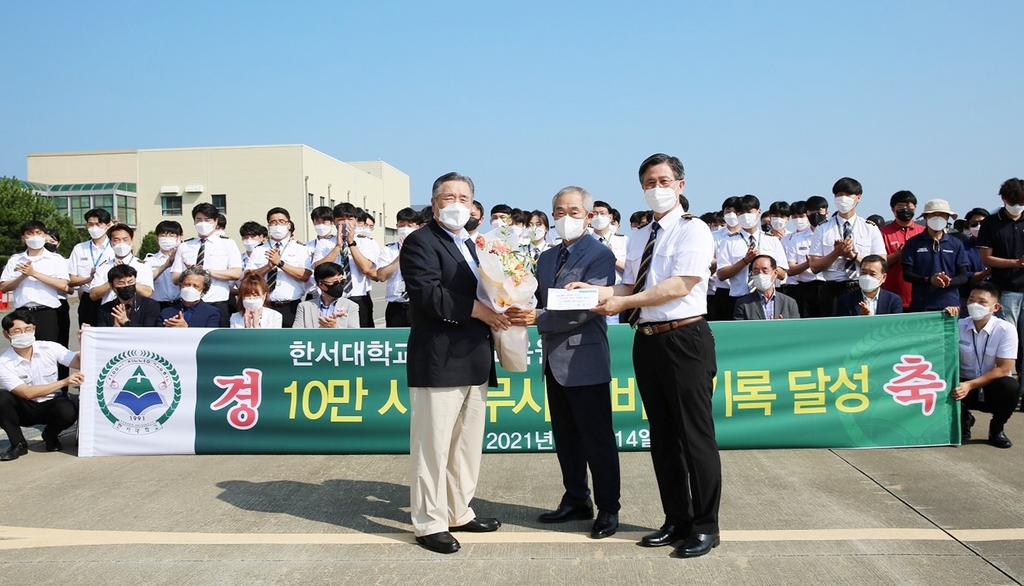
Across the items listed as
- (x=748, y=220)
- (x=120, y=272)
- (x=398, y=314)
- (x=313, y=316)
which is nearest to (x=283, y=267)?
(x=313, y=316)

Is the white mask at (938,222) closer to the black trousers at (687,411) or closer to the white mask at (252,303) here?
the black trousers at (687,411)

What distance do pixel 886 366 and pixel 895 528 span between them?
2.11m

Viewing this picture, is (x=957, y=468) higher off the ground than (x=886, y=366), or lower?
lower

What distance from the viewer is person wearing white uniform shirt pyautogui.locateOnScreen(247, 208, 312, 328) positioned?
7879 mm

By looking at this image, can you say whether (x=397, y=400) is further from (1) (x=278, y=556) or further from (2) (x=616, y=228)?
(2) (x=616, y=228)

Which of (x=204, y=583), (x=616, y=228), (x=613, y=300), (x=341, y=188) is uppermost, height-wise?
(x=341, y=188)

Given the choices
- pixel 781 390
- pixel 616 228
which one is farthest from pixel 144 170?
pixel 781 390

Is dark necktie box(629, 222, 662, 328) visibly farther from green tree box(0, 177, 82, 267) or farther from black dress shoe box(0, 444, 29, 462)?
green tree box(0, 177, 82, 267)

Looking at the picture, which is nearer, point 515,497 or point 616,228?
point 515,497

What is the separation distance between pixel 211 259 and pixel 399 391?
2821mm

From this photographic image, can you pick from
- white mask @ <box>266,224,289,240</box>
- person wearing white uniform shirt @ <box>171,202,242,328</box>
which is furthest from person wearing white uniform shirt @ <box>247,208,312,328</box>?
person wearing white uniform shirt @ <box>171,202,242,328</box>

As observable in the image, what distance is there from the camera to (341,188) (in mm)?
63219

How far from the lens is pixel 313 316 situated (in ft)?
23.4

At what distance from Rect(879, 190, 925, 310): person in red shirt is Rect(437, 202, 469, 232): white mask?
514 centimetres
